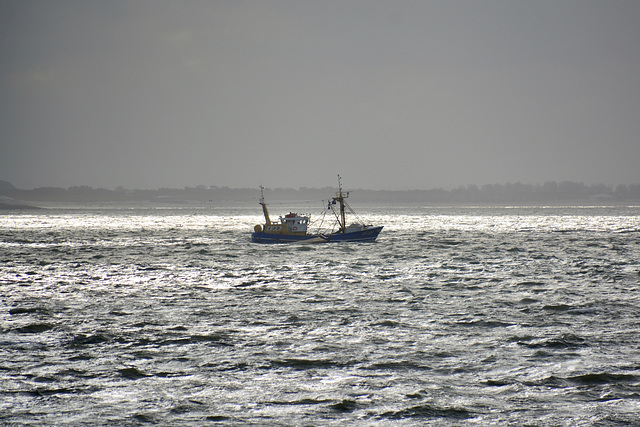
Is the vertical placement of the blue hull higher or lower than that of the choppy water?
higher

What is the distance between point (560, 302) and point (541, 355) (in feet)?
28.8

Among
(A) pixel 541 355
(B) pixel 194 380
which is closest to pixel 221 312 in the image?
(B) pixel 194 380

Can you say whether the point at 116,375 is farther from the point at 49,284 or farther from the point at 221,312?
the point at 49,284

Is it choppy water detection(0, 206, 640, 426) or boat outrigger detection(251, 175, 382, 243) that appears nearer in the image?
choppy water detection(0, 206, 640, 426)

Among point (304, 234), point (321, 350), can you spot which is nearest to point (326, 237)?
point (304, 234)

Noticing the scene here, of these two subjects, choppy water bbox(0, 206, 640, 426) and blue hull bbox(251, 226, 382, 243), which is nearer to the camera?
choppy water bbox(0, 206, 640, 426)

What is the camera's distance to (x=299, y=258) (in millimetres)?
44438

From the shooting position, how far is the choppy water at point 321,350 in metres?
10.2

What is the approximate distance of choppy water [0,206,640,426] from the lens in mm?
10227

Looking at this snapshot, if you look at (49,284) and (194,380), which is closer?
(194,380)

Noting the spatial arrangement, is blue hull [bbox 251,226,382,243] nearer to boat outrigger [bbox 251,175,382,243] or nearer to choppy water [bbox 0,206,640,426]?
boat outrigger [bbox 251,175,382,243]

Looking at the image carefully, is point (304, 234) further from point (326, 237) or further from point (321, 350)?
point (321, 350)

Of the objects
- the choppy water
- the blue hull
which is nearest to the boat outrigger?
the blue hull

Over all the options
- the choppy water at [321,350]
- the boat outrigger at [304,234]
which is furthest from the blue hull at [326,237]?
Result: the choppy water at [321,350]
